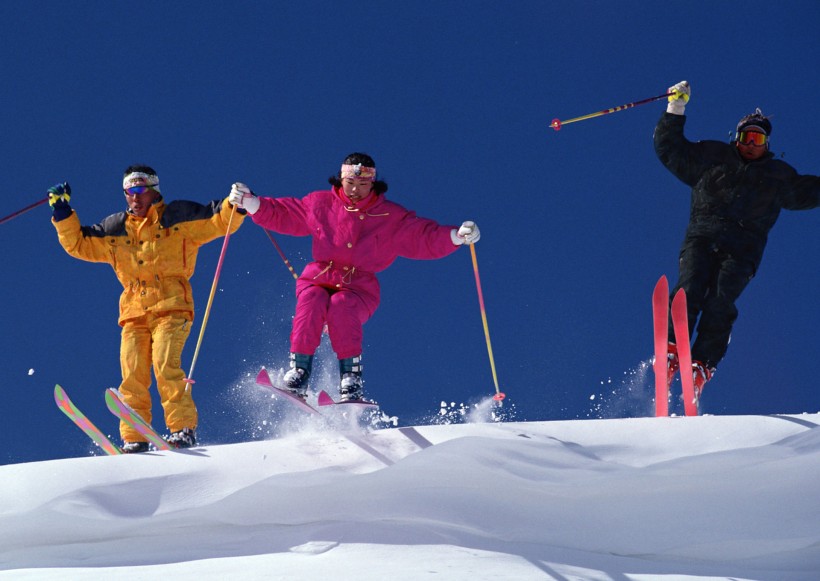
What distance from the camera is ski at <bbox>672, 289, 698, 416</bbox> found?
7.23 metres

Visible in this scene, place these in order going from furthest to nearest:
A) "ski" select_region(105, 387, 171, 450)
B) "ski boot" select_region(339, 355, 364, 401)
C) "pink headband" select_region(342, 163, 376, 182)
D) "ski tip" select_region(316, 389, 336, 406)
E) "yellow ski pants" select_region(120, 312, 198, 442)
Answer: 1. "yellow ski pants" select_region(120, 312, 198, 442)
2. "pink headband" select_region(342, 163, 376, 182)
3. "ski" select_region(105, 387, 171, 450)
4. "ski boot" select_region(339, 355, 364, 401)
5. "ski tip" select_region(316, 389, 336, 406)

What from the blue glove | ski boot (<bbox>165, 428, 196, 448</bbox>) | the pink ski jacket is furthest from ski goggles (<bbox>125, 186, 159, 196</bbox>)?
ski boot (<bbox>165, 428, 196, 448</bbox>)

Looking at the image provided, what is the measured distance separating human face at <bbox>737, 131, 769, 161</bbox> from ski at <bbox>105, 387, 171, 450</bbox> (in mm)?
3858

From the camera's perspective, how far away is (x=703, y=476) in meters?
5.95

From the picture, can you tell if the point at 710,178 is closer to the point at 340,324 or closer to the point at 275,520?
the point at 340,324

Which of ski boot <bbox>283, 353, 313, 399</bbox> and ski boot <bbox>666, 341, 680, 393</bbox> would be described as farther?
ski boot <bbox>666, 341, 680, 393</bbox>

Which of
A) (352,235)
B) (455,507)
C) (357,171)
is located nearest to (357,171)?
(357,171)

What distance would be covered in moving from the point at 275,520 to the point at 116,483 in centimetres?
79

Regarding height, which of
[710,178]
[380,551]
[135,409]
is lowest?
[380,551]

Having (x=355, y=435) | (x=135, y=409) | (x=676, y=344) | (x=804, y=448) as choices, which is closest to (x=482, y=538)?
(x=355, y=435)

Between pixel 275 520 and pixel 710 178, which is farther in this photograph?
pixel 710 178

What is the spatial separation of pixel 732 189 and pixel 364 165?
88.7 inches

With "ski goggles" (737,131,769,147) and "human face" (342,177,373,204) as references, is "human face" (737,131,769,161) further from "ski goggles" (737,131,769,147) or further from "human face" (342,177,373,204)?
"human face" (342,177,373,204)

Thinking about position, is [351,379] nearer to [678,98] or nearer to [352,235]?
[352,235]
